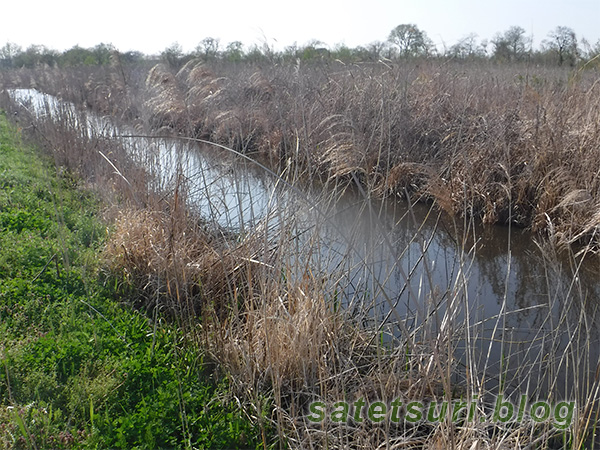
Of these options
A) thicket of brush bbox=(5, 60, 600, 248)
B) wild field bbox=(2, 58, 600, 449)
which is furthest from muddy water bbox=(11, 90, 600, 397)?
thicket of brush bbox=(5, 60, 600, 248)

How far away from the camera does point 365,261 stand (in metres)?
2.60

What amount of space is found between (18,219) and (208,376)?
304cm

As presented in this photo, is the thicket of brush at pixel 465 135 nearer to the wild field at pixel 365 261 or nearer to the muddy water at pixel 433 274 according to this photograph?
the wild field at pixel 365 261

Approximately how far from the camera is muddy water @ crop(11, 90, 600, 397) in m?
2.92

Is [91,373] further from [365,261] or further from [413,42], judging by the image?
[413,42]

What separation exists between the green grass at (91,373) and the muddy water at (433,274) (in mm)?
875

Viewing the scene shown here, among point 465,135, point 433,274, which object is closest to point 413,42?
point 465,135

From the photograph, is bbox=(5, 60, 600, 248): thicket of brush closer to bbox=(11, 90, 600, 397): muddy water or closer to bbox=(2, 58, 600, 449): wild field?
bbox=(2, 58, 600, 449): wild field

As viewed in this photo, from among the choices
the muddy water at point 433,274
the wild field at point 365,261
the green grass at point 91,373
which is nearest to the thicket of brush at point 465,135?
the wild field at point 365,261

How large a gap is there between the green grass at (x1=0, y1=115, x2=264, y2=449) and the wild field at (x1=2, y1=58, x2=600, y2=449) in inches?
6.4

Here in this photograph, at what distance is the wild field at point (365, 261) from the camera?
2637 millimetres

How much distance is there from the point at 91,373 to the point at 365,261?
1.63 m

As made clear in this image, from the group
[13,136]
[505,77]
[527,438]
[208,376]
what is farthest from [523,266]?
[13,136]

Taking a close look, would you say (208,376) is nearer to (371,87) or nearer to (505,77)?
(371,87)
